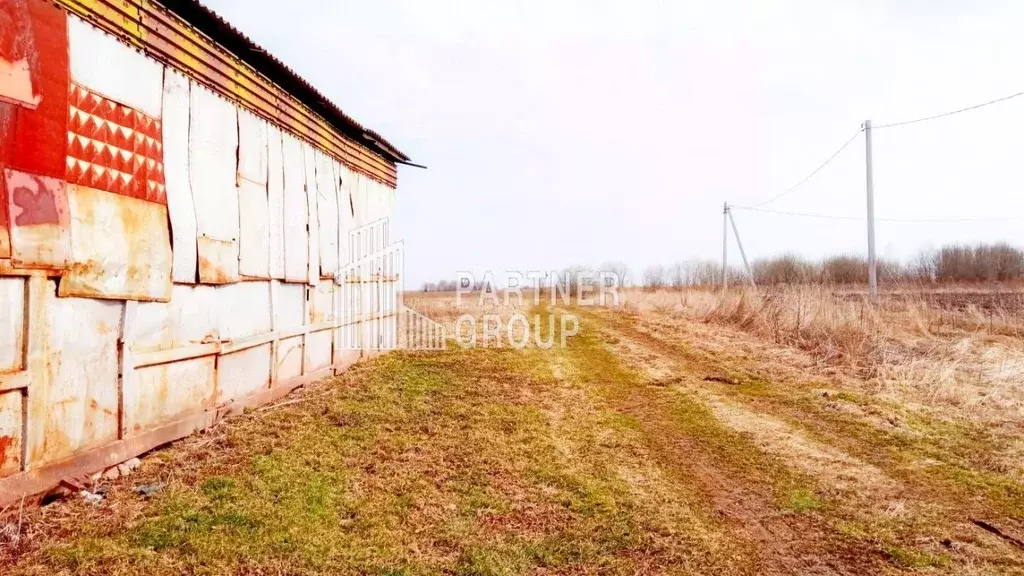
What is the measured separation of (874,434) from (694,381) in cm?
322

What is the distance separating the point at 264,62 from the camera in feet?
23.2

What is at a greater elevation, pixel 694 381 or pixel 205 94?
pixel 205 94

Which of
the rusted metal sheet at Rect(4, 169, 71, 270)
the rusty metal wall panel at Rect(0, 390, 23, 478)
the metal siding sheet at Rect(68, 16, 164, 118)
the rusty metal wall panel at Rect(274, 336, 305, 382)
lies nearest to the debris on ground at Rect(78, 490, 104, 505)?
the rusty metal wall panel at Rect(0, 390, 23, 478)

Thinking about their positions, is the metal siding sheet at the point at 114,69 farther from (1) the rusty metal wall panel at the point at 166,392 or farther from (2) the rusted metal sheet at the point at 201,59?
(1) the rusty metal wall panel at the point at 166,392

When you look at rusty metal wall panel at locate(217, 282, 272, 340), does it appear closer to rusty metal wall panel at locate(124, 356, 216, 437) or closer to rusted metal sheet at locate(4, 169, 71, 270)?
rusty metal wall panel at locate(124, 356, 216, 437)

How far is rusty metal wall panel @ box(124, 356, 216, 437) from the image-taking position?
4734 mm

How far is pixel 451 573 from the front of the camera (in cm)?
321

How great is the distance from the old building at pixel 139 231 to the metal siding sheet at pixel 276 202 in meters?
0.03

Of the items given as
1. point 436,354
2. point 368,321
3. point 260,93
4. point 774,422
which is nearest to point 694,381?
point 774,422

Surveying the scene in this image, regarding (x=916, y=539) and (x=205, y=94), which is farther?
(x=205, y=94)

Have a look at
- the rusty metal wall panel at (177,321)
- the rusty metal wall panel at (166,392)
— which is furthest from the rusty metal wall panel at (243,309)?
the rusty metal wall panel at (166,392)

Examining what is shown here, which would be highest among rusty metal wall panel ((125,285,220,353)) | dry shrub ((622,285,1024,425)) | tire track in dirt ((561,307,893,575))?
rusty metal wall panel ((125,285,220,353))

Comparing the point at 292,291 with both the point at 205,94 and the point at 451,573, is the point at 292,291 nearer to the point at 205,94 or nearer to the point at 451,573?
the point at 205,94

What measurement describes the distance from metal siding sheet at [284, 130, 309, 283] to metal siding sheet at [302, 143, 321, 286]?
0.10 m
